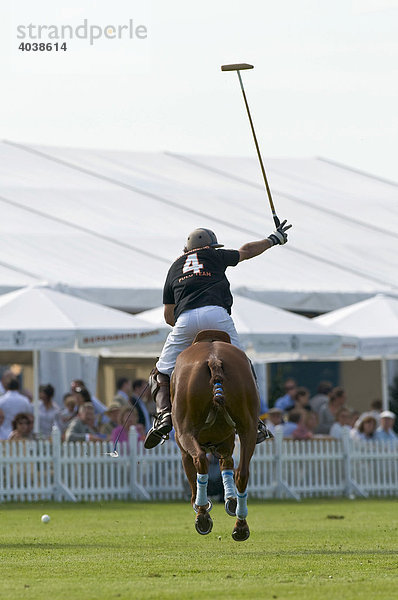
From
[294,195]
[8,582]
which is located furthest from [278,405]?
[8,582]

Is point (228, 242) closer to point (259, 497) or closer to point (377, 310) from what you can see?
point (377, 310)

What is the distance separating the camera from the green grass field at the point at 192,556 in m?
7.52

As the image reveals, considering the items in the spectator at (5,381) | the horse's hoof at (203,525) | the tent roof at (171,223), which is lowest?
the horse's hoof at (203,525)

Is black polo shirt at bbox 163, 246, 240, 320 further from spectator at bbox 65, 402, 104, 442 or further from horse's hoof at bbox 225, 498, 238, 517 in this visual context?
spectator at bbox 65, 402, 104, 442

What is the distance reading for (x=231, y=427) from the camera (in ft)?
33.3

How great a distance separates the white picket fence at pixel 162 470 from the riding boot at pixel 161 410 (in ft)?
23.6

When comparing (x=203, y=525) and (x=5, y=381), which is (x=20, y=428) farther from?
(x=203, y=525)

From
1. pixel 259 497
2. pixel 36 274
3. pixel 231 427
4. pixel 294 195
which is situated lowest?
pixel 259 497

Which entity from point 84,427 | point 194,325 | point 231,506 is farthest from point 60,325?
point 231,506

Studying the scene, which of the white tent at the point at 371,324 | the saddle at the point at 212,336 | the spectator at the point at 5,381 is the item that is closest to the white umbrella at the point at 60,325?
the spectator at the point at 5,381

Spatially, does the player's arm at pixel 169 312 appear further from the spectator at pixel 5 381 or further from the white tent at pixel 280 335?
the spectator at pixel 5 381

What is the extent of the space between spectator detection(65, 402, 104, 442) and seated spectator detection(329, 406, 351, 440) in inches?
150

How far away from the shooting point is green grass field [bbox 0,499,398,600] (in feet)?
24.7

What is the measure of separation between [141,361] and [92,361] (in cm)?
347
